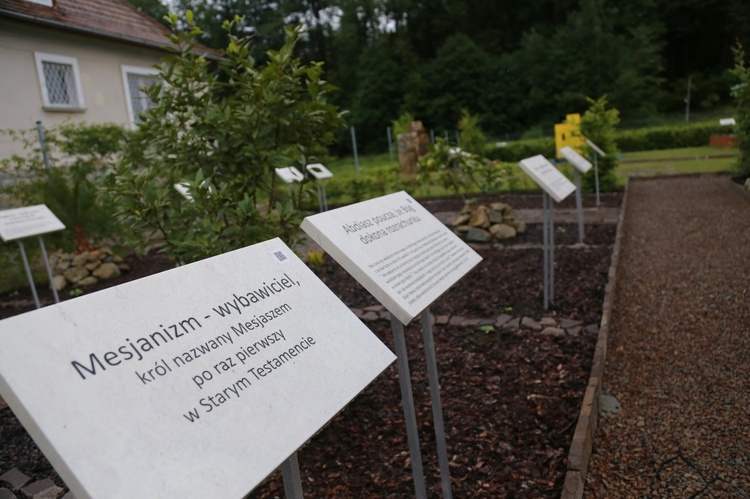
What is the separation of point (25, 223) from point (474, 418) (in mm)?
5686

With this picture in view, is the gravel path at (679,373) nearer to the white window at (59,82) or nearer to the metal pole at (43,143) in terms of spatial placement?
the metal pole at (43,143)

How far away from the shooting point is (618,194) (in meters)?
12.9

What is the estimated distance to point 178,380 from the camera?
1261mm

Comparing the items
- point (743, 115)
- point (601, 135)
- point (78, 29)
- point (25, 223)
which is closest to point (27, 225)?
point (25, 223)

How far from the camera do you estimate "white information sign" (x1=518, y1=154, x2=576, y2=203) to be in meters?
5.15

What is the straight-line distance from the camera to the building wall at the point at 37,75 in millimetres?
10703

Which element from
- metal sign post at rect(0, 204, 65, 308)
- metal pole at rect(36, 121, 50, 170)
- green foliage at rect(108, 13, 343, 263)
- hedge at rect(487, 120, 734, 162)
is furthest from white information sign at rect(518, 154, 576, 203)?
hedge at rect(487, 120, 734, 162)

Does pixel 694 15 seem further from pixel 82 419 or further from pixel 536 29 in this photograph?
pixel 82 419

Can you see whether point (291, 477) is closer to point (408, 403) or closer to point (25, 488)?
point (408, 403)

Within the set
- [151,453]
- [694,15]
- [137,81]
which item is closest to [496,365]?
[151,453]

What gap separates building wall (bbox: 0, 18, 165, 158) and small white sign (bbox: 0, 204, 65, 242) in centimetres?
368

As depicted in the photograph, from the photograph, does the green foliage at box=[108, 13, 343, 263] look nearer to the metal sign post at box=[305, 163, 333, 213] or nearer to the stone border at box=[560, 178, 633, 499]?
the metal sign post at box=[305, 163, 333, 213]

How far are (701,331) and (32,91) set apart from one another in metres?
12.1

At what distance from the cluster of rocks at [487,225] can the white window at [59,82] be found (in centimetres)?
866
